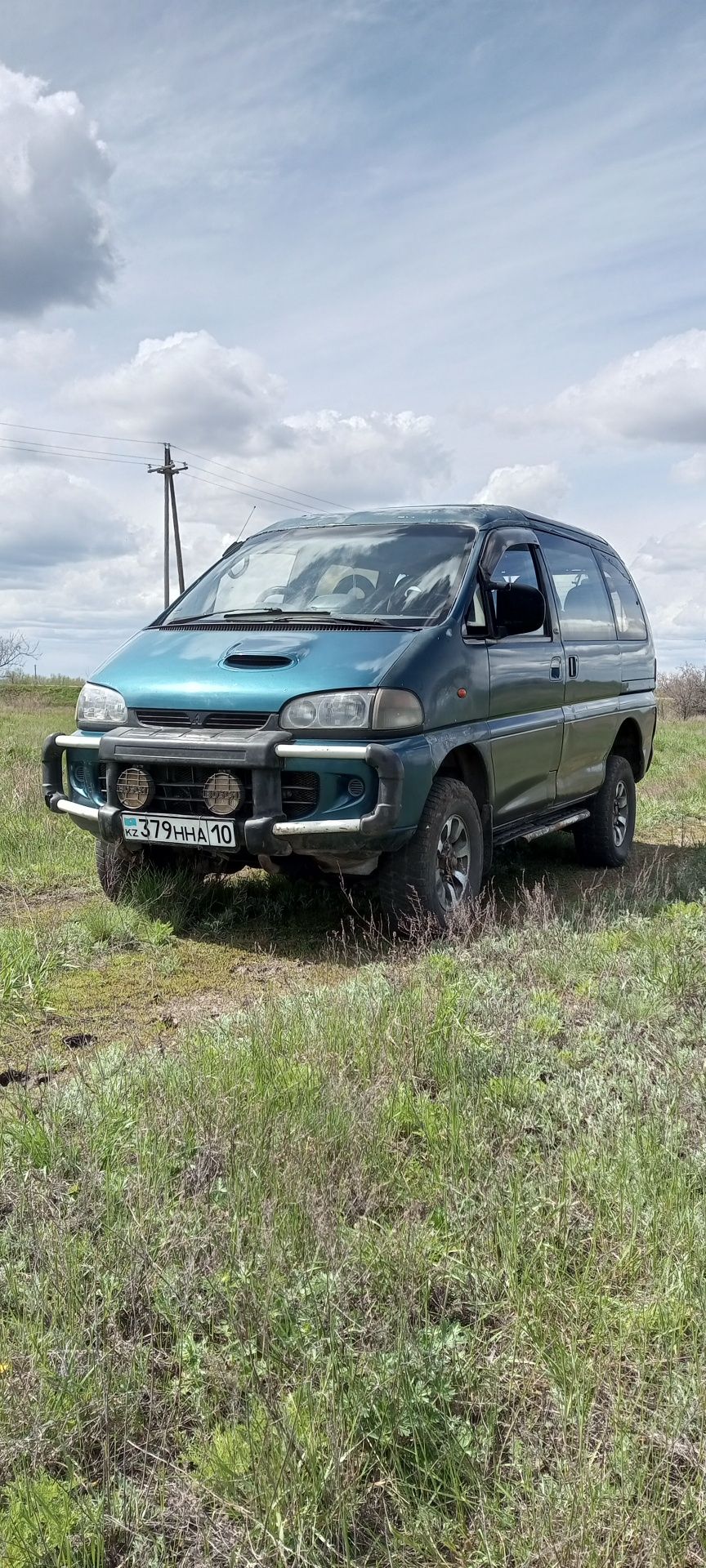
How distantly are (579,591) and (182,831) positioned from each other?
3.66m

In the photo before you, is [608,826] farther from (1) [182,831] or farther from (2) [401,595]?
(1) [182,831]

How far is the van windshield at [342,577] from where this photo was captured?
17.7 feet

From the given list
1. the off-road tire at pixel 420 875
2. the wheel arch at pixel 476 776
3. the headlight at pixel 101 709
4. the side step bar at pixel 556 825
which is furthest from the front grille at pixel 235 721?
the side step bar at pixel 556 825

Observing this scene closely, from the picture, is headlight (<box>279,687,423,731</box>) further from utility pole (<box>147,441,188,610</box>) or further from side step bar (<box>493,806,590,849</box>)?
utility pole (<box>147,441,188,610</box>)

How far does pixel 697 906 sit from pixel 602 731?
220cm

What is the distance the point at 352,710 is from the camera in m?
4.63

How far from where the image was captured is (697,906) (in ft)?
18.1

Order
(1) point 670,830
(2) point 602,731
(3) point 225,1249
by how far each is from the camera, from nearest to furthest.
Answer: (3) point 225,1249
(2) point 602,731
(1) point 670,830

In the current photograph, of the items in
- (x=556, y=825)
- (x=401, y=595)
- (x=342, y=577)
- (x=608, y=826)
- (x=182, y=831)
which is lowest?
(x=608, y=826)

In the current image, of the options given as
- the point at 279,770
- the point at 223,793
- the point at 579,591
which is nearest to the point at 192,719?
the point at 223,793

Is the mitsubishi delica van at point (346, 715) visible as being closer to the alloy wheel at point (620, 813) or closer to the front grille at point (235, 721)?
the front grille at point (235, 721)

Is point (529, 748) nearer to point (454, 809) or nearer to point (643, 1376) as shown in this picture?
point (454, 809)

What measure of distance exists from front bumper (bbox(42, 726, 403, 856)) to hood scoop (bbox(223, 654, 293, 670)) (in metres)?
0.34

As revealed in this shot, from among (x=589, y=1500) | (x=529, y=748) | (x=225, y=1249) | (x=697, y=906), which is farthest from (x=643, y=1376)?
(x=529, y=748)
